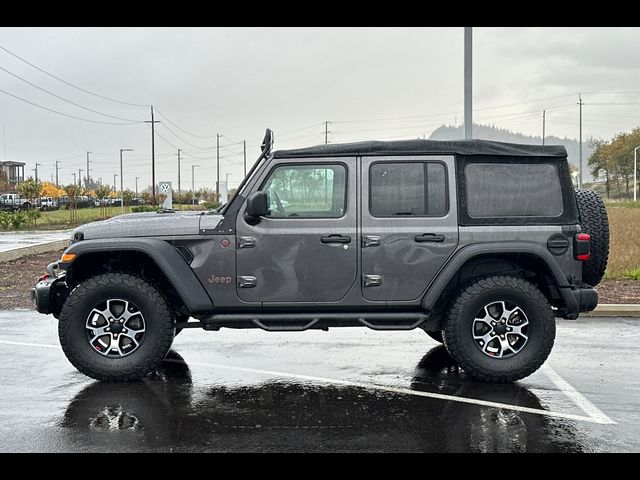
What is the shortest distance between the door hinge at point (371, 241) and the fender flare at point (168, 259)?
58.9 inches

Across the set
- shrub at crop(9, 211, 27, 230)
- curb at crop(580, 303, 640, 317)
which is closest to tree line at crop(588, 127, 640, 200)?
shrub at crop(9, 211, 27, 230)

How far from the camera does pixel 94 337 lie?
666 cm

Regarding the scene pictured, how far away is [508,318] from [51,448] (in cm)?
403

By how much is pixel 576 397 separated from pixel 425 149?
253 cm

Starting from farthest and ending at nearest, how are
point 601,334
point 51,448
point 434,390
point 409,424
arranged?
point 601,334 → point 434,390 → point 409,424 → point 51,448

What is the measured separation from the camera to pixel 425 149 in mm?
6785

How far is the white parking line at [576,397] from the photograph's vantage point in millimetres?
5520

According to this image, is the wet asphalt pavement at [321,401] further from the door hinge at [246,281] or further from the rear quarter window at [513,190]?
the rear quarter window at [513,190]

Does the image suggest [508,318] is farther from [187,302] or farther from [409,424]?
[187,302]

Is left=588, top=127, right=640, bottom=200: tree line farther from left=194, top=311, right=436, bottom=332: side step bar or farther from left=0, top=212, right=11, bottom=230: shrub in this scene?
left=194, top=311, right=436, bottom=332: side step bar

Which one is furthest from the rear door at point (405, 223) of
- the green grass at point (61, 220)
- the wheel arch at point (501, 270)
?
the green grass at point (61, 220)

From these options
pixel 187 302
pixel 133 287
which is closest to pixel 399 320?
pixel 187 302

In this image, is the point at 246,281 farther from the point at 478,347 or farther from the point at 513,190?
the point at 513,190

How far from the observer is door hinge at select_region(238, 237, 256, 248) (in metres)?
6.65
